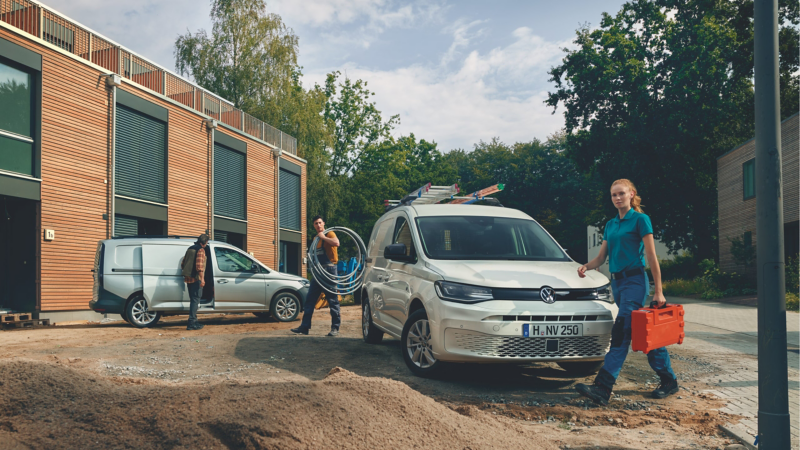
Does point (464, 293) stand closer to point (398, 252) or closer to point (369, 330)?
point (398, 252)

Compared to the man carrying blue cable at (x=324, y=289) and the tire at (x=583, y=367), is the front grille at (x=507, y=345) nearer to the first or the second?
the tire at (x=583, y=367)

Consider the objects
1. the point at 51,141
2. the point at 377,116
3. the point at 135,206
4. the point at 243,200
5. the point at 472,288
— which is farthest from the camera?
the point at 377,116

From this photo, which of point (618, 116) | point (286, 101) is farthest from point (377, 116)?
point (618, 116)

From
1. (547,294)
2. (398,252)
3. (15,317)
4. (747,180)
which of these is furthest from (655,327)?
(747,180)

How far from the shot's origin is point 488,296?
6098 mm

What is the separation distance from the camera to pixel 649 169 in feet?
109

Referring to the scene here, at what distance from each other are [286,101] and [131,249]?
2287 centimetres

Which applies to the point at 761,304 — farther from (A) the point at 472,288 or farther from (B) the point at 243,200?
(B) the point at 243,200

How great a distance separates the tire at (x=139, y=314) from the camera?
41.8 ft

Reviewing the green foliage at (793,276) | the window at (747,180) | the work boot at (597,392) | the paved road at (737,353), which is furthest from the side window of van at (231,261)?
the window at (747,180)

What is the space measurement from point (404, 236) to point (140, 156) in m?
14.1

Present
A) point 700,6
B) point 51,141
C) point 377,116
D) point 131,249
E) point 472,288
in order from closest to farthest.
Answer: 1. point 472,288
2. point 131,249
3. point 51,141
4. point 700,6
5. point 377,116

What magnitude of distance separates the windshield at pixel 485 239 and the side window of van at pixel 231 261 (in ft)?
24.2

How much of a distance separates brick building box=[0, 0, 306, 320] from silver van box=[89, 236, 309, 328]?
3.29m
